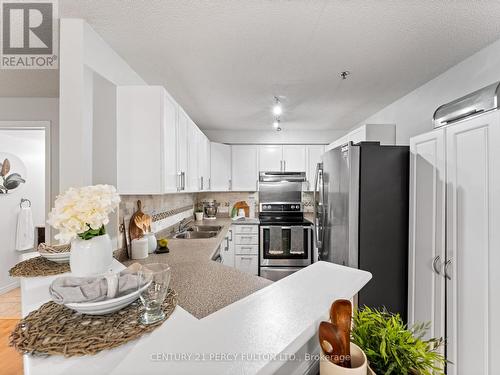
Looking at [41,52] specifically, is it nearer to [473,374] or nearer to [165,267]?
[165,267]

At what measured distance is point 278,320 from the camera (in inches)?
25.4

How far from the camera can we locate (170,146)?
192cm

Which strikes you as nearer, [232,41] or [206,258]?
[232,41]

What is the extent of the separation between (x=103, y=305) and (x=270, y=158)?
3.74 m

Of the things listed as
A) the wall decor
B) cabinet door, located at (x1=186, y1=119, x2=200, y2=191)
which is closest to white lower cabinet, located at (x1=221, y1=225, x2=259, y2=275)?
cabinet door, located at (x1=186, y1=119, x2=200, y2=191)

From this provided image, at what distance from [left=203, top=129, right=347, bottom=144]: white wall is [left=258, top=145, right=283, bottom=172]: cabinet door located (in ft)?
0.55

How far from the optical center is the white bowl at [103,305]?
2.32 ft

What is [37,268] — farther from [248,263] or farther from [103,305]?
[248,263]

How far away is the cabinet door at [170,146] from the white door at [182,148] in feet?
0.29

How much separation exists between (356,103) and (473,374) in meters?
2.66

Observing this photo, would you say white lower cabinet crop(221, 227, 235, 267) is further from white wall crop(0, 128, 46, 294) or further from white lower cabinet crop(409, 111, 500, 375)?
white wall crop(0, 128, 46, 294)

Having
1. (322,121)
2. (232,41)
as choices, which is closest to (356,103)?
(322,121)

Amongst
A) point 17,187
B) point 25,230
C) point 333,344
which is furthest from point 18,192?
point 333,344

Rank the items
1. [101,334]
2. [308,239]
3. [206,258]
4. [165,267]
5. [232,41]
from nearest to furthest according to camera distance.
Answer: [101,334]
[165,267]
[232,41]
[206,258]
[308,239]
